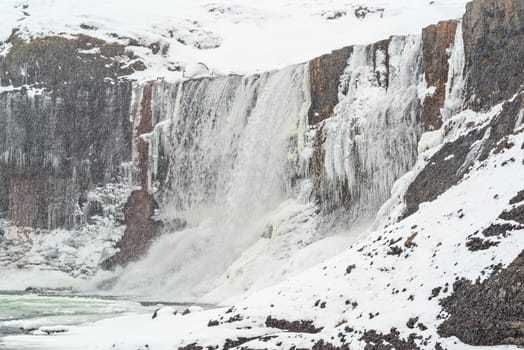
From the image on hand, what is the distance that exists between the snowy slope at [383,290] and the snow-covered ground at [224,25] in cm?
2380

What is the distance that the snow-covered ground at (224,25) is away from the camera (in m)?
43.9

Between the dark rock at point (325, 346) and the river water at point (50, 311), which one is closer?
the dark rock at point (325, 346)

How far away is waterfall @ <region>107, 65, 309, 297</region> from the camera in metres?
32.0

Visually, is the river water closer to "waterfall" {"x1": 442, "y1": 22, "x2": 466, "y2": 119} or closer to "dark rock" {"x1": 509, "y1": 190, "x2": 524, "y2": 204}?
"dark rock" {"x1": 509, "y1": 190, "x2": 524, "y2": 204}

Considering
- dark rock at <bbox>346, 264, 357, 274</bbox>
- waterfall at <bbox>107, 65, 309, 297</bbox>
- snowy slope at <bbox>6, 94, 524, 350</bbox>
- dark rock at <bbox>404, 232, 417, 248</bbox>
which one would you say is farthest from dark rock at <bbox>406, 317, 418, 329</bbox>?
waterfall at <bbox>107, 65, 309, 297</bbox>

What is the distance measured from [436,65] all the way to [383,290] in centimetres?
1352

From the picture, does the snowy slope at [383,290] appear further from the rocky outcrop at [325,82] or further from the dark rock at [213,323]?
the rocky outcrop at [325,82]

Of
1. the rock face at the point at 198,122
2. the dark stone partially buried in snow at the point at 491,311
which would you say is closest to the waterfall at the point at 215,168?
the rock face at the point at 198,122

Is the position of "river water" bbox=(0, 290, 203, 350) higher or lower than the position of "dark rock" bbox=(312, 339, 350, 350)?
lower

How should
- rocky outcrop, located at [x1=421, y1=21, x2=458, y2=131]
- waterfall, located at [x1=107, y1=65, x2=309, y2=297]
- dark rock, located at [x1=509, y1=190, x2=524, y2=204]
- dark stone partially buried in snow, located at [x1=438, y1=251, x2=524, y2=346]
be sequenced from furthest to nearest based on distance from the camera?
waterfall, located at [x1=107, y1=65, x2=309, y2=297] < rocky outcrop, located at [x1=421, y1=21, x2=458, y2=131] < dark rock, located at [x1=509, y1=190, x2=524, y2=204] < dark stone partially buried in snow, located at [x1=438, y1=251, x2=524, y2=346]

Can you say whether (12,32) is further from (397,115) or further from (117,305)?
(397,115)

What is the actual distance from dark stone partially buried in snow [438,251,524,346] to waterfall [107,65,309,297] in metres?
20.9

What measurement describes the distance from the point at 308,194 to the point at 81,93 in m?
19.1

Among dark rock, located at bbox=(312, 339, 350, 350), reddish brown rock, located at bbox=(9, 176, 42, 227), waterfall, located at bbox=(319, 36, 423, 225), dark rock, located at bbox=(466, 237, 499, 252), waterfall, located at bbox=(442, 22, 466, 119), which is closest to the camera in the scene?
dark rock, located at bbox=(312, 339, 350, 350)
